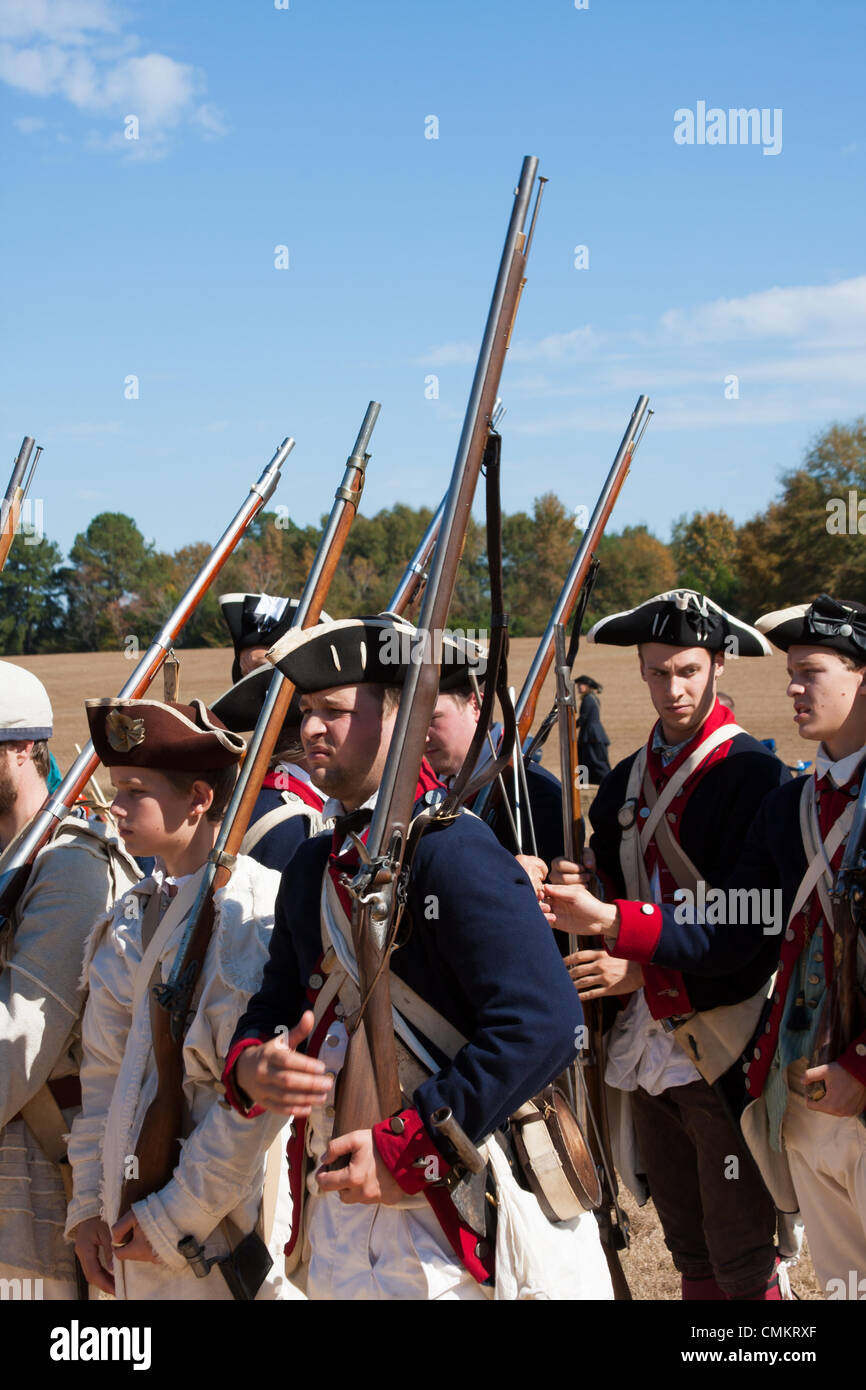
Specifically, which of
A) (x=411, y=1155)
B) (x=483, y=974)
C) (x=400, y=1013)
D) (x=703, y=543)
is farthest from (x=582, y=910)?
(x=703, y=543)

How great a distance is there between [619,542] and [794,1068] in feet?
291

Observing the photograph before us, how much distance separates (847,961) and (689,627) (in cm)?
131

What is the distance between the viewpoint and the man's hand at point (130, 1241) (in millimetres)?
3027

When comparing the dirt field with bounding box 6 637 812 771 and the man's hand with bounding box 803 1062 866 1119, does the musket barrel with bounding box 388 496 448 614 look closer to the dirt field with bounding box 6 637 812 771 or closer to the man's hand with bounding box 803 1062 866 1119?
the man's hand with bounding box 803 1062 866 1119

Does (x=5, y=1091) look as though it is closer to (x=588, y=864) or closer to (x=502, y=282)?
(x=588, y=864)

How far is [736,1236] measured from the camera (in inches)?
155

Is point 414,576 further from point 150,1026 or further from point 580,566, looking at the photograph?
point 150,1026

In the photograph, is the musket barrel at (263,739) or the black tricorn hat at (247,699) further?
the black tricorn hat at (247,699)

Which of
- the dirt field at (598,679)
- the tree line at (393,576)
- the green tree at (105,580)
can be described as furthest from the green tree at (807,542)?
the green tree at (105,580)

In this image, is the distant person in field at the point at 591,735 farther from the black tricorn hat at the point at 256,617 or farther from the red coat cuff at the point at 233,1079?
the red coat cuff at the point at 233,1079

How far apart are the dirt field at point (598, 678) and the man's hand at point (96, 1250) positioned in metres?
18.2
